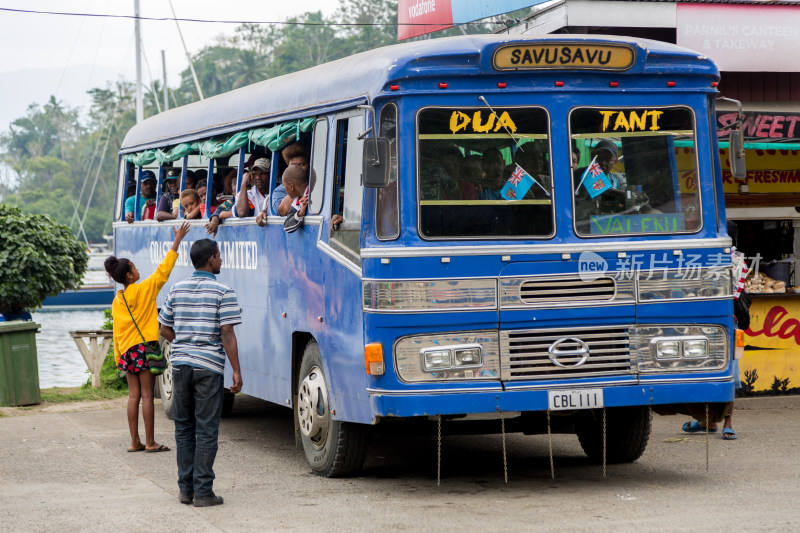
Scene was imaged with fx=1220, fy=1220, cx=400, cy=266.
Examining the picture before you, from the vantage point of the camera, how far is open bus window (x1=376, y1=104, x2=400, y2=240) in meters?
8.04

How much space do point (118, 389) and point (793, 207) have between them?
8698 millimetres

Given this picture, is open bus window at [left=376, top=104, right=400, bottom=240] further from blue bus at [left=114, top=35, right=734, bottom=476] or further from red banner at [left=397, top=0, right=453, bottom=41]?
red banner at [left=397, top=0, right=453, bottom=41]

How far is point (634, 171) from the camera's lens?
8320 millimetres

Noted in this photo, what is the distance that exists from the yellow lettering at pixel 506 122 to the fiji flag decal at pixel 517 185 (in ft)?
0.84

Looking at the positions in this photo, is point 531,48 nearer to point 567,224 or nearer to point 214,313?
point 567,224

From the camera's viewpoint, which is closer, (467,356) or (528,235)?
(467,356)

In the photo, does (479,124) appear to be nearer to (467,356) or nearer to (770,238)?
(467,356)

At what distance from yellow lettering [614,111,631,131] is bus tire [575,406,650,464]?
2.29 meters

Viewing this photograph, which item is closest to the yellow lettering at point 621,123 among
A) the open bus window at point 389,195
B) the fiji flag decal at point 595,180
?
the fiji flag decal at point 595,180

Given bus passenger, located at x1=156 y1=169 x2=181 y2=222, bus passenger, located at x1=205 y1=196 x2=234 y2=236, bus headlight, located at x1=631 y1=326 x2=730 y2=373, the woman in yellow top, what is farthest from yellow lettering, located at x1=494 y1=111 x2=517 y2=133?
bus passenger, located at x1=156 y1=169 x2=181 y2=222

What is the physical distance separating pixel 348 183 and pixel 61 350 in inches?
1127

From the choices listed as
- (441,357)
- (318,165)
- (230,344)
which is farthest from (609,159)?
(230,344)

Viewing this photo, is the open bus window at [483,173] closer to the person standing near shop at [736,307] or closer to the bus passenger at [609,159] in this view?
the bus passenger at [609,159]

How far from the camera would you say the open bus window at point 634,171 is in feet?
27.0
